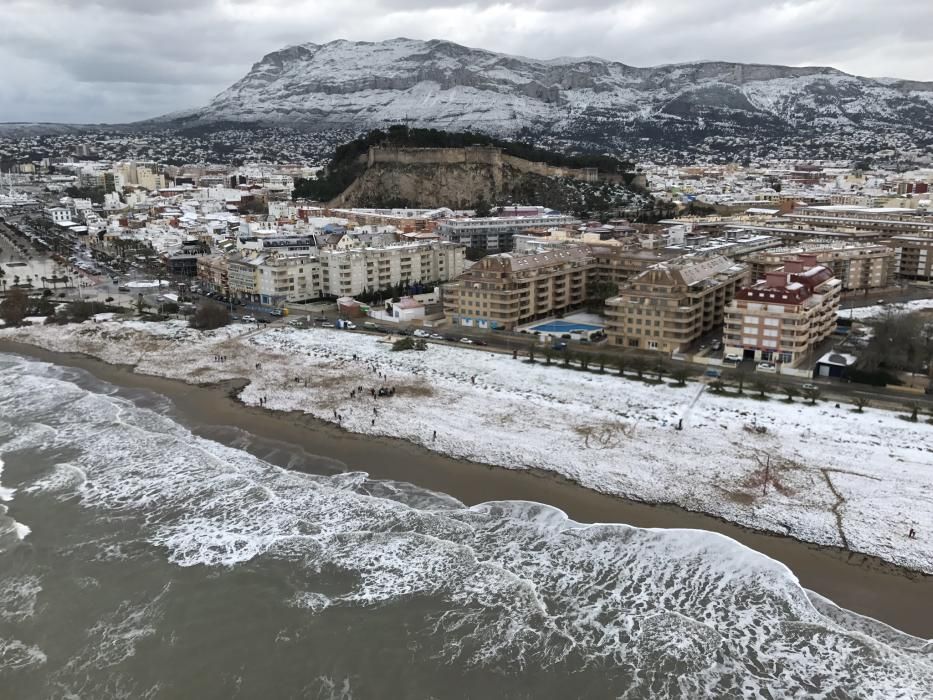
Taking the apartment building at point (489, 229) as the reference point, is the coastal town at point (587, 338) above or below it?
below

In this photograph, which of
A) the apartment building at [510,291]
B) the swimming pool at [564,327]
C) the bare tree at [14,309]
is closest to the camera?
the swimming pool at [564,327]

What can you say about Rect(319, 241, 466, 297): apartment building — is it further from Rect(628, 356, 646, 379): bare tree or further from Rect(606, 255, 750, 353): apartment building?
Rect(628, 356, 646, 379): bare tree

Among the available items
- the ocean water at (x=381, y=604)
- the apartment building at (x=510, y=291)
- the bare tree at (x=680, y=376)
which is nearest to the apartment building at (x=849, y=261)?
the apartment building at (x=510, y=291)

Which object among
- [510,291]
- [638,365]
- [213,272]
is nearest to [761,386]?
[638,365]

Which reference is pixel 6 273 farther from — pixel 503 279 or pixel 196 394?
pixel 503 279

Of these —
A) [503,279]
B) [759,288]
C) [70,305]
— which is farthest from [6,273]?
[759,288]

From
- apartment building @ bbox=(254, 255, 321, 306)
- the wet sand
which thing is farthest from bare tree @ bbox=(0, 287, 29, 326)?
the wet sand

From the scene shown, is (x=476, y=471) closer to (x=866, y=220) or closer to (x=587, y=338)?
(x=587, y=338)

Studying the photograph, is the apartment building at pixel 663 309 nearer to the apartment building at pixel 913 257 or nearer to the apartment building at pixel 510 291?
the apartment building at pixel 510 291
